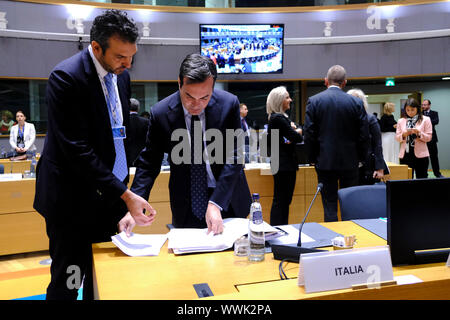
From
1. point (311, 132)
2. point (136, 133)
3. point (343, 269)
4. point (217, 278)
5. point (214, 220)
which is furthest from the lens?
point (136, 133)

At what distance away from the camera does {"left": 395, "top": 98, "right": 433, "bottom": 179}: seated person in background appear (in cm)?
525

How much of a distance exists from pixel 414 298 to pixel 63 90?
4.27ft

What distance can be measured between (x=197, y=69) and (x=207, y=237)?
690mm

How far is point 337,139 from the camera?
10.6 ft

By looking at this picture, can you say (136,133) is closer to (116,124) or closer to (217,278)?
(116,124)

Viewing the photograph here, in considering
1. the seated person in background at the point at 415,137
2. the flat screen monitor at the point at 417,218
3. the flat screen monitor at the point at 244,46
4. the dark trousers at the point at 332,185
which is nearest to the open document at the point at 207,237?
the flat screen monitor at the point at 417,218

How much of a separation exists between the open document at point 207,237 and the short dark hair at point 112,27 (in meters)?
0.80

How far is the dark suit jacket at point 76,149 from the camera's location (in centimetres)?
140

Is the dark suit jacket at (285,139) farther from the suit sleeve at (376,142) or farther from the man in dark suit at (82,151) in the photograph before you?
the man in dark suit at (82,151)

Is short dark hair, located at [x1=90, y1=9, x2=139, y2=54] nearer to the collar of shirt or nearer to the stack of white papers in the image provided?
the collar of shirt

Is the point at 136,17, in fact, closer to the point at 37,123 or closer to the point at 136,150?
the point at 37,123

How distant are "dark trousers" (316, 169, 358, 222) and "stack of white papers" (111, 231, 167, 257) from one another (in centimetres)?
190

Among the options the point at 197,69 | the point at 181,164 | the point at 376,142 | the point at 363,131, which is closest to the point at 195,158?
the point at 181,164
